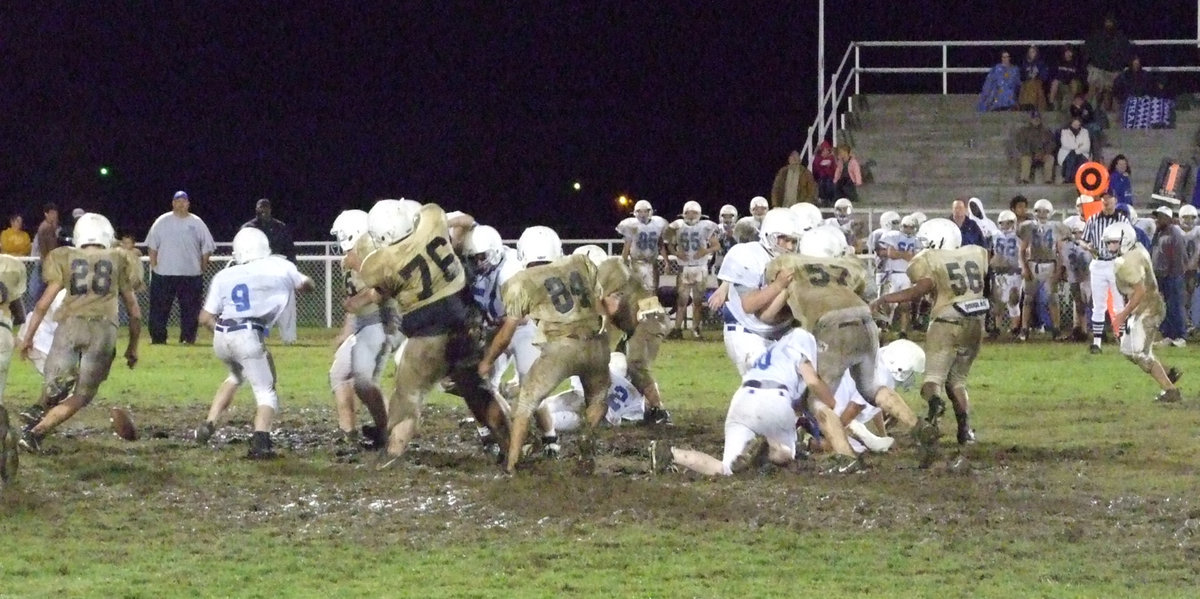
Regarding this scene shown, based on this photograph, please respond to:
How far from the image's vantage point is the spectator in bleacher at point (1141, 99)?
2417 cm

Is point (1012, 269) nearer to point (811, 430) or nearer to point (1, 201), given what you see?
point (811, 430)

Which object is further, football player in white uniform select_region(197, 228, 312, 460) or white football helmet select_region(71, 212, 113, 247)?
white football helmet select_region(71, 212, 113, 247)

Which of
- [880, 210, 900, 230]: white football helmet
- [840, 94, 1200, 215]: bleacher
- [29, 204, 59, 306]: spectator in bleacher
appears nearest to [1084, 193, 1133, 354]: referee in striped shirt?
[880, 210, 900, 230]: white football helmet

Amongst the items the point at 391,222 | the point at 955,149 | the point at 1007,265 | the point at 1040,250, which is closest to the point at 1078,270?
the point at 1040,250

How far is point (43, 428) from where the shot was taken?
1013 cm

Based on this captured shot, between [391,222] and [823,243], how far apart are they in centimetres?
246

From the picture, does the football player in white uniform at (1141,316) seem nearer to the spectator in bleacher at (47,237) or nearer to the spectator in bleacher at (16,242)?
the spectator in bleacher at (47,237)

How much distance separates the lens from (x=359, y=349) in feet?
32.8

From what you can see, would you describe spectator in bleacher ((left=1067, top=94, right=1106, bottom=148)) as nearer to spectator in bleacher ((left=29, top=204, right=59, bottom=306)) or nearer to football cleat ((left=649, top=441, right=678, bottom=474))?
spectator in bleacher ((left=29, top=204, right=59, bottom=306))

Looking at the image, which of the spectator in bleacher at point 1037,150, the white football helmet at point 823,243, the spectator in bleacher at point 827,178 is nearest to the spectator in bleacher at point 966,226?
the spectator in bleacher at point 827,178

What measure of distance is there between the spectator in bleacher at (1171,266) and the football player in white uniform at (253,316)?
37.4 feet

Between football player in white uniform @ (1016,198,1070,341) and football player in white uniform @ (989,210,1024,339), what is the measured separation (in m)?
0.09

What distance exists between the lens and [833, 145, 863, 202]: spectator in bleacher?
22.3 m

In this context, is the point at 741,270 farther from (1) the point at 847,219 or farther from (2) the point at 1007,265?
(1) the point at 847,219
